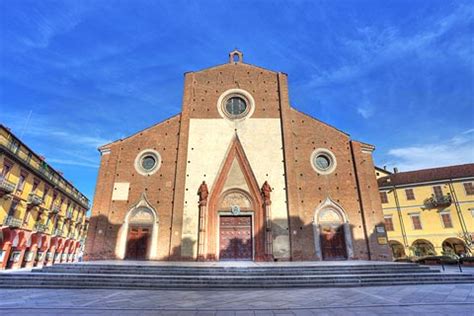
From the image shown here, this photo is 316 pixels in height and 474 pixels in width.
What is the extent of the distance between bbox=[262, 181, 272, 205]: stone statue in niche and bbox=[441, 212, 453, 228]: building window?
70.2 ft

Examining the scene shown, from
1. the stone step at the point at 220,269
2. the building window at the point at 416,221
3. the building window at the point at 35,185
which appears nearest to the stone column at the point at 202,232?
the stone step at the point at 220,269

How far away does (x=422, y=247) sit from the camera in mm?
26266

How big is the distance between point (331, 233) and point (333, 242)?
1.73 ft

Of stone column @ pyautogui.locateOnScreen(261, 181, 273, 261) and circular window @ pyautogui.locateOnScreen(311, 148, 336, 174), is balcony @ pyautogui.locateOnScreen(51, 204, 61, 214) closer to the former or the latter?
stone column @ pyautogui.locateOnScreen(261, 181, 273, 261)

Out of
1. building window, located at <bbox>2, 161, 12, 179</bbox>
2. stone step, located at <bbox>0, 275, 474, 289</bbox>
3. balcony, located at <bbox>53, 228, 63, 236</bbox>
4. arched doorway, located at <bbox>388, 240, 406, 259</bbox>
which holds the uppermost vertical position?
building window, located at <bbox>2, 161, 12, 179</bbox>

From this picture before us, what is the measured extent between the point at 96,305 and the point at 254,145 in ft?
43.9

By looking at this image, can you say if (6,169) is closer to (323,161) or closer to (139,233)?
(139,233)

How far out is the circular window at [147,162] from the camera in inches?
680

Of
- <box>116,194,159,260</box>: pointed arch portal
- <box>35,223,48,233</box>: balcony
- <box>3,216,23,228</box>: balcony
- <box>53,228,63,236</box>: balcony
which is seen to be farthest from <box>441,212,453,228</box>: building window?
<box>53,228,63,236</box>: balcony

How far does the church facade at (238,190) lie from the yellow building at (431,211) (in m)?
14.9

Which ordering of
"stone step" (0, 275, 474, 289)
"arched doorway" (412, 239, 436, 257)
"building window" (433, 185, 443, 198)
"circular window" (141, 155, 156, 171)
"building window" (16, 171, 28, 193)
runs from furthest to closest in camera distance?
"building window" (433, 185, 443, 198)
"arched doorway" (412, 239, 436, 257)
"building window" (16, 171, 28, 193)
"circular window" (141, 155, 156, 171)
"stone step" (0, 275, 474, 289)

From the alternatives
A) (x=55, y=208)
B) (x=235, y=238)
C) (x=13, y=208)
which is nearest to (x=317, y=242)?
(x=235, y=238)

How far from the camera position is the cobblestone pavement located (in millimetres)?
5250

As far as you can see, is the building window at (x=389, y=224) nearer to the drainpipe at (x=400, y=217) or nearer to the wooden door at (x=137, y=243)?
the drainpipe at (x=400, y=217)
